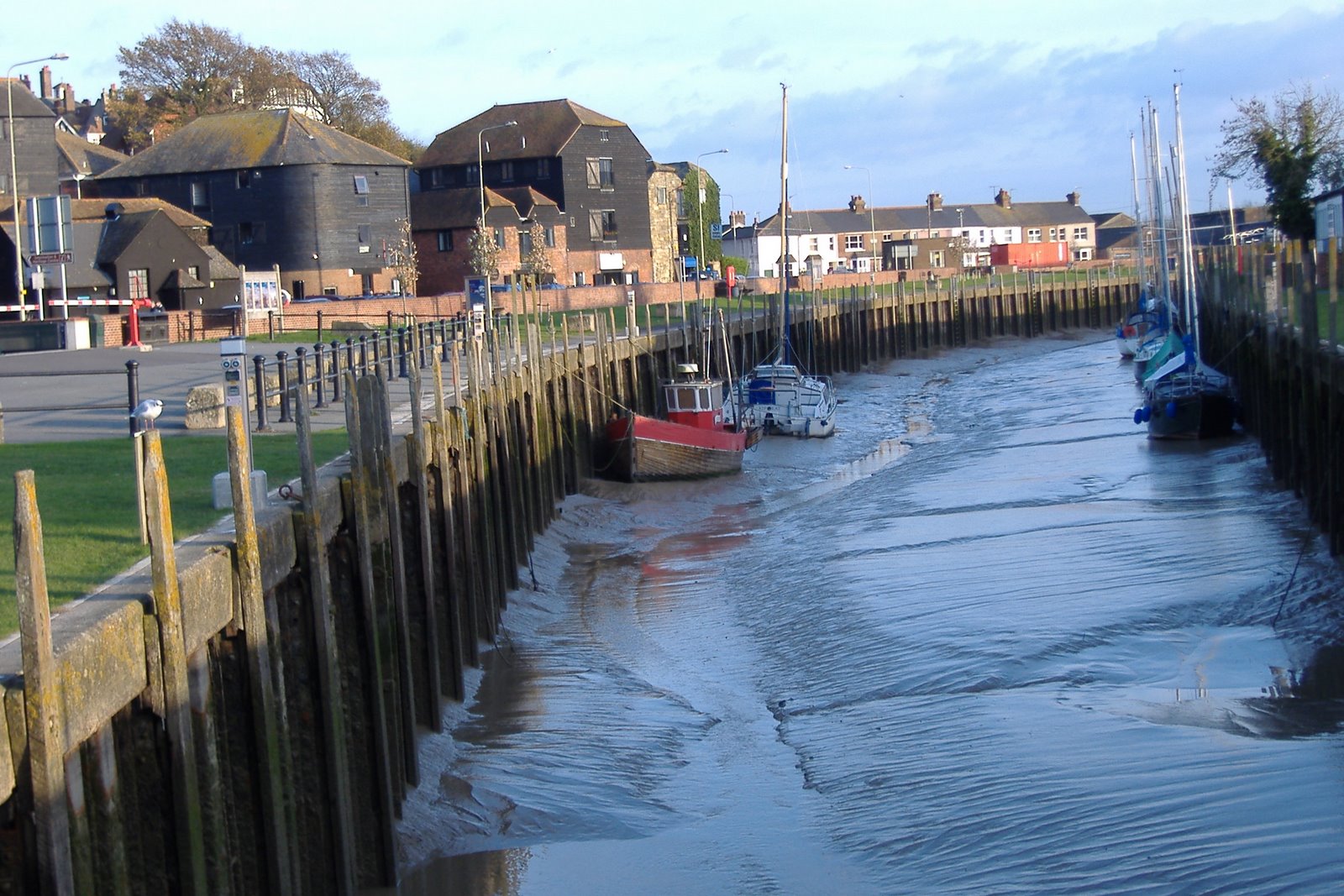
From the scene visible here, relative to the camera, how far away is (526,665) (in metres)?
14.2

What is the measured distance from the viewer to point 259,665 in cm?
732

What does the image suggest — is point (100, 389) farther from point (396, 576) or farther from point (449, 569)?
point (396, 576)

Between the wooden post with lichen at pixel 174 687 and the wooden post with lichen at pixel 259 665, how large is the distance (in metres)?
0.95

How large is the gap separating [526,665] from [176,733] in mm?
8239

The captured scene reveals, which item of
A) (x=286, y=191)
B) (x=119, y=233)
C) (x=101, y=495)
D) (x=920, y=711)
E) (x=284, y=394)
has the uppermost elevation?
(x=286, y=191)

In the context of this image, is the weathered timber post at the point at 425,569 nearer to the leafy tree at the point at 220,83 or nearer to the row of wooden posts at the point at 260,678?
the row of wooden posts at the point at 260,678

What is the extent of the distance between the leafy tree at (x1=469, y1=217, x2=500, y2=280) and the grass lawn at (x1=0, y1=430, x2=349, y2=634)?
156 ft

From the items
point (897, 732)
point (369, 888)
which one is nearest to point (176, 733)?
point (369, 888)

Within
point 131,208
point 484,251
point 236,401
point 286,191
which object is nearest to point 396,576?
point 236,401

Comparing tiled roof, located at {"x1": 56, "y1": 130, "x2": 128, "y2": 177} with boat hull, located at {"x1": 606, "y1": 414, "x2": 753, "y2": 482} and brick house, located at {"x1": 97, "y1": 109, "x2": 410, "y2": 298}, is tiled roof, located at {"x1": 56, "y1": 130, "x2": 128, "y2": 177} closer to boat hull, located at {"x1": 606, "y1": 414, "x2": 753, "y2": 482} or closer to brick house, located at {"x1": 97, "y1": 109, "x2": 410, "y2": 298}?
brick house, located at {"x1": 97, "y1": 109, "x2": 410, "y2": 298}

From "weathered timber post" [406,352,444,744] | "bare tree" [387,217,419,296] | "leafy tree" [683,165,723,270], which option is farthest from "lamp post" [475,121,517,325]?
"leafy tree" [683,165,723,270]

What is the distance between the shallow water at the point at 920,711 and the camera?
903 cm

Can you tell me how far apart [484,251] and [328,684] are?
193 feet

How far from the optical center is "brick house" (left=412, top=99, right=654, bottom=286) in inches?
3319
